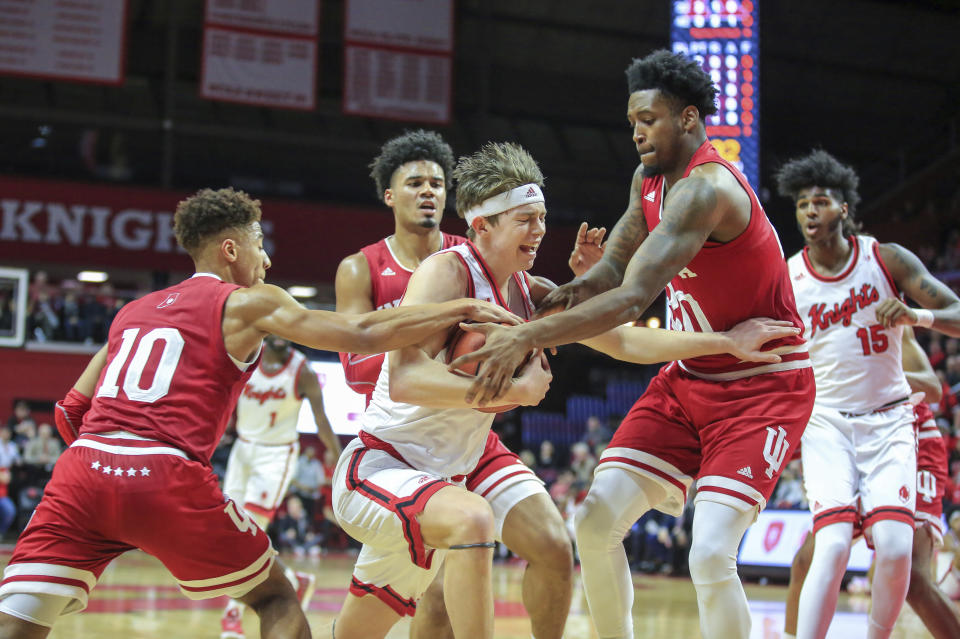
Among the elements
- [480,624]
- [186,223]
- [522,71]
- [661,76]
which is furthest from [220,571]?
[522,71]

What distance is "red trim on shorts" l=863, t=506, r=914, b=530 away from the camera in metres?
4.44

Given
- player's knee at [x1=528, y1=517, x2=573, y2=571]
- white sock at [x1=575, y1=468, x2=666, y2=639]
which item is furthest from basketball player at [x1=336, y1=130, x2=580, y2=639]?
white sock at [x1=575, y1=468, x2=666, y2=639]

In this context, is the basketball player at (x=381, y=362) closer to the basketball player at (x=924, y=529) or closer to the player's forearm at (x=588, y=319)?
the player's forearm at (x=588, y=319)

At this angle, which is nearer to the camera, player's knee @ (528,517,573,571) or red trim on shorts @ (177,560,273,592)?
red trim on shorts @ (177,560,273,592)

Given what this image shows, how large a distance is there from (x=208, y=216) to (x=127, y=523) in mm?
1150

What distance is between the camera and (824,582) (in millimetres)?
4191

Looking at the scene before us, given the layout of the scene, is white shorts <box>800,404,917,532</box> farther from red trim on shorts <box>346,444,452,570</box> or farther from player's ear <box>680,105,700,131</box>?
red trim on shorts <box>346,444,452,570</box>

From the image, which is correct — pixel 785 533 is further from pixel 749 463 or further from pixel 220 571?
pixel 220 571

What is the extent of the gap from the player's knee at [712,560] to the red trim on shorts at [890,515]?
132 centimetres

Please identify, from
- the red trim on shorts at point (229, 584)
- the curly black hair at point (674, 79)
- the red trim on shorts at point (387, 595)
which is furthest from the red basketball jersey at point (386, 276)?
the red trim on shorts at point (229, 584)

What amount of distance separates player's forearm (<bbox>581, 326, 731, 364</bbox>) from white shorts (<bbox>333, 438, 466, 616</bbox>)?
2.66 feet

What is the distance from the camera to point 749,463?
140 inches

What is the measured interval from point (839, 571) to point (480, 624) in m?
1.85

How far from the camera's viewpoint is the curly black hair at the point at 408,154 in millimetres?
5246
